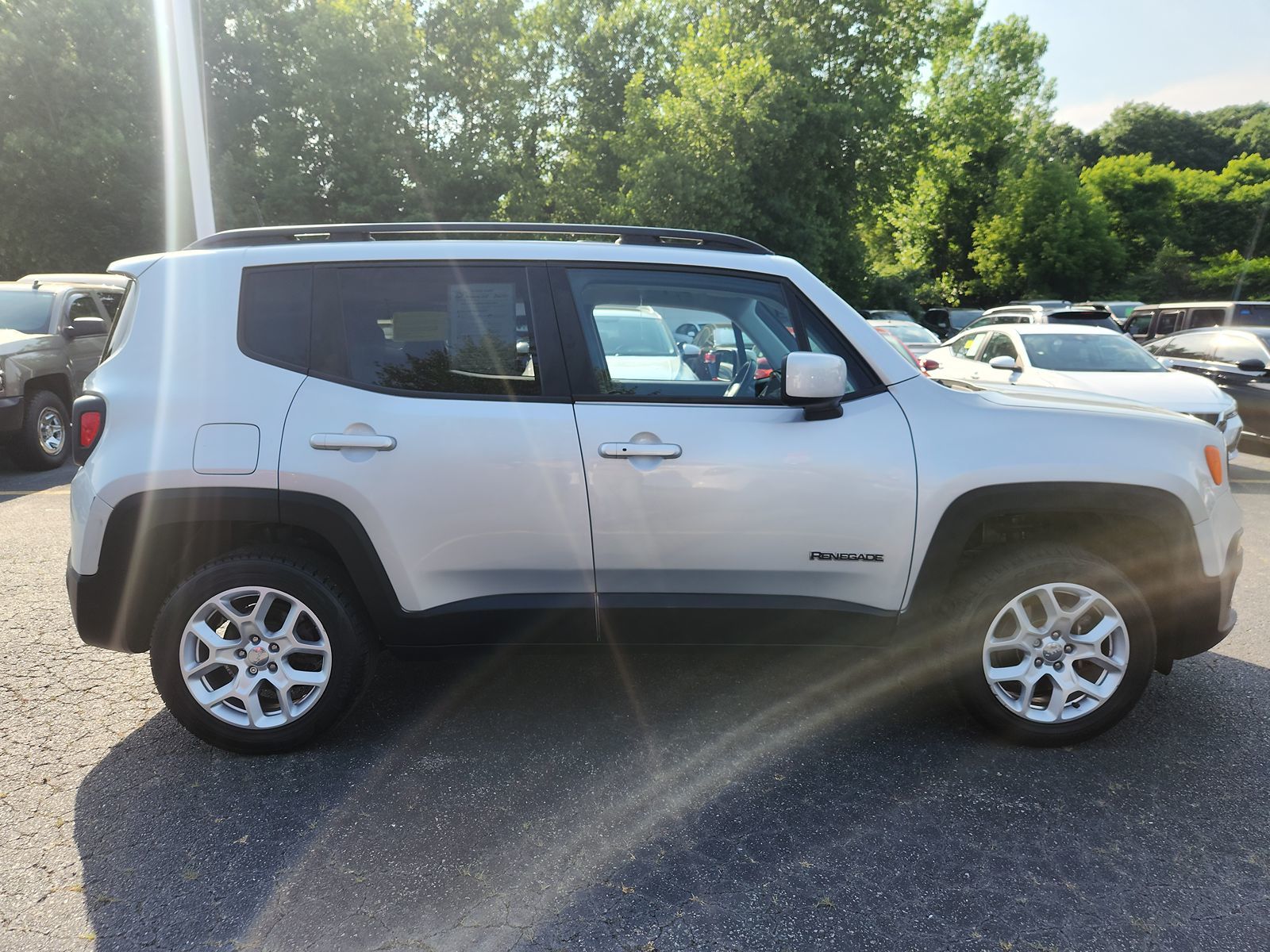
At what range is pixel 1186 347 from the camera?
1083 cm

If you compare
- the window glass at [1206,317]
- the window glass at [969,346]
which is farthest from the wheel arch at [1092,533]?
the window glass at [1206,317]

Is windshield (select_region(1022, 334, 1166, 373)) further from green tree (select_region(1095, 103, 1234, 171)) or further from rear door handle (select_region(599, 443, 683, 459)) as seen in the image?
green tree (select_region(1095, 103, 1234, 171))

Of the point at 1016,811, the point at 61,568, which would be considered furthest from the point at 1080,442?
the point at 61,568

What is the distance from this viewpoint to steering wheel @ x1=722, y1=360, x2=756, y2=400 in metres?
3.13

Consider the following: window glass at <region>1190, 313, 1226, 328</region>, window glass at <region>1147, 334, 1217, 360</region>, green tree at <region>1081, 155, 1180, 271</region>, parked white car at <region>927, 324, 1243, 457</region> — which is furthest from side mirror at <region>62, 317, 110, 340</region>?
green tree at <region>1081, 155, 1180, 271</region>

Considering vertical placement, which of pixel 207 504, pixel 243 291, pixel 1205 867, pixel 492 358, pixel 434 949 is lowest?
pixel 1205 867

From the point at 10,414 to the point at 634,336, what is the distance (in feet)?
25.1

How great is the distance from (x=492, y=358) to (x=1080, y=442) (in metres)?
2.12

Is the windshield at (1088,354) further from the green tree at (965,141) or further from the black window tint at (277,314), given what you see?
the green tree at (965,141)

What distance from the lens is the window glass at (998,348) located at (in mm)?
9047

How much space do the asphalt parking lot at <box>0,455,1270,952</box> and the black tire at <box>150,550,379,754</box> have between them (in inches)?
4.8

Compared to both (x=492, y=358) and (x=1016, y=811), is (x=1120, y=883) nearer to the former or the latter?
(x=1016, y=811)

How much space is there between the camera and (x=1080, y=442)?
9.91 ft

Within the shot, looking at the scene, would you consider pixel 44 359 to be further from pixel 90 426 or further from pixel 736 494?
pixel 736 494
